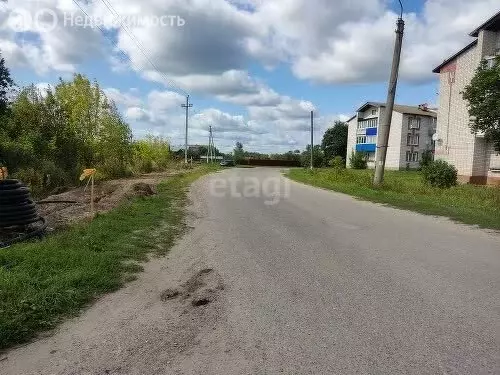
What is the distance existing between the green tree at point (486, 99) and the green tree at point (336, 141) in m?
A: 59.7

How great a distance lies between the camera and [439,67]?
38.8 m

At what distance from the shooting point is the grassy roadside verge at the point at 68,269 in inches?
181

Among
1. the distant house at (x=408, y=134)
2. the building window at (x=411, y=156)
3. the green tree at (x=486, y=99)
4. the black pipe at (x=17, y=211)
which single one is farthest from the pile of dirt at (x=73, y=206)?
the building window at (x=411, y=156)

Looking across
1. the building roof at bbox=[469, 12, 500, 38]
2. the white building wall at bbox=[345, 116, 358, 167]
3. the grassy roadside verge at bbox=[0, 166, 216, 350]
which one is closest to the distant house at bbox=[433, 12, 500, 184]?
the building roof at bbox=[469, 12, 500, 38]

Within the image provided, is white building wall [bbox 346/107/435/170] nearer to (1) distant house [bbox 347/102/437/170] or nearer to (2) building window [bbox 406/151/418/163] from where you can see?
(1) distant house [bbox 347/102/437/170]

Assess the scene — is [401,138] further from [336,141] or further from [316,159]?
[336,141]

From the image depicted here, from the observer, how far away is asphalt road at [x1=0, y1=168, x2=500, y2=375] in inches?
148

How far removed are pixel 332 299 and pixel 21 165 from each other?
59.7 ft

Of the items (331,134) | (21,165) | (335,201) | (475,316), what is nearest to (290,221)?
(335,201)

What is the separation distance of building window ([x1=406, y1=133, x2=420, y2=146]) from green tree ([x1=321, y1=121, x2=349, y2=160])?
17.8m

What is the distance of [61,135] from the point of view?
23844 millimetres

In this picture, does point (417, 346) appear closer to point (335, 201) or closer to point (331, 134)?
point (335, 201)

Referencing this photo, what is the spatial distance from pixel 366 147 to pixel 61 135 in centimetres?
5583

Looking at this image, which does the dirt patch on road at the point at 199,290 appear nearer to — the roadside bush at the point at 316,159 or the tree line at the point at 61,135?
the tree line at the point at 61,135
